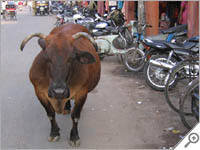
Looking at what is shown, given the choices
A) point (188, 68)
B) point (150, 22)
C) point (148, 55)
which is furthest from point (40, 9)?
point (188, 68)

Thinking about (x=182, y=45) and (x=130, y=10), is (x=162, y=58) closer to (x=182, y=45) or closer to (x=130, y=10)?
(x=182, y=45)

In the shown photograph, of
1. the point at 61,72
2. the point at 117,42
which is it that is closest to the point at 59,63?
the point at 61,72

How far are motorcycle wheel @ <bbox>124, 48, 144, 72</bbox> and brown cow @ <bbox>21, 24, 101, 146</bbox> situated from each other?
2.95 metres

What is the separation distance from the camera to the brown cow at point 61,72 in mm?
3297

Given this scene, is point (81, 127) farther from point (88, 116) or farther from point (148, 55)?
point (148, 55)

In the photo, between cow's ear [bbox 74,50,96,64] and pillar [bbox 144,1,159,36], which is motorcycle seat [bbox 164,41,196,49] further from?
pillar [bbox 144,1,159,36]

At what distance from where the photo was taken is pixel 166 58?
236 inches

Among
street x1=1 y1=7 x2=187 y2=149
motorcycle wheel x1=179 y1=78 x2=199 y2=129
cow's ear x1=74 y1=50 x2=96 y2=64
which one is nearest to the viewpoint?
cow's ear x1=74 y1=50 x2=96 y2=64

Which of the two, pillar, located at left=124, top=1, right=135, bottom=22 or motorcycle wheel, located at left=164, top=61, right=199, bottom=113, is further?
pillar, located at left=124, top=1, right=135, bottom=22

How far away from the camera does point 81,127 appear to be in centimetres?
453

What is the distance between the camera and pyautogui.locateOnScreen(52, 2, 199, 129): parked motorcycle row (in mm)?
4129

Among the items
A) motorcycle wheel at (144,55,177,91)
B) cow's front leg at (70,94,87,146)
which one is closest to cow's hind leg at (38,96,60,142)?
cow's front leg at (70,94,87,146)

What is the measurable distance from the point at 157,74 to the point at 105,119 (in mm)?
1708

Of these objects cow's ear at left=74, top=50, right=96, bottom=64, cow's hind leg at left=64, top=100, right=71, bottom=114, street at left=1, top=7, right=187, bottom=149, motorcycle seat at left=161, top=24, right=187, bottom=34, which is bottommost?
street at left=1, top=7, right=187, bottom=149
